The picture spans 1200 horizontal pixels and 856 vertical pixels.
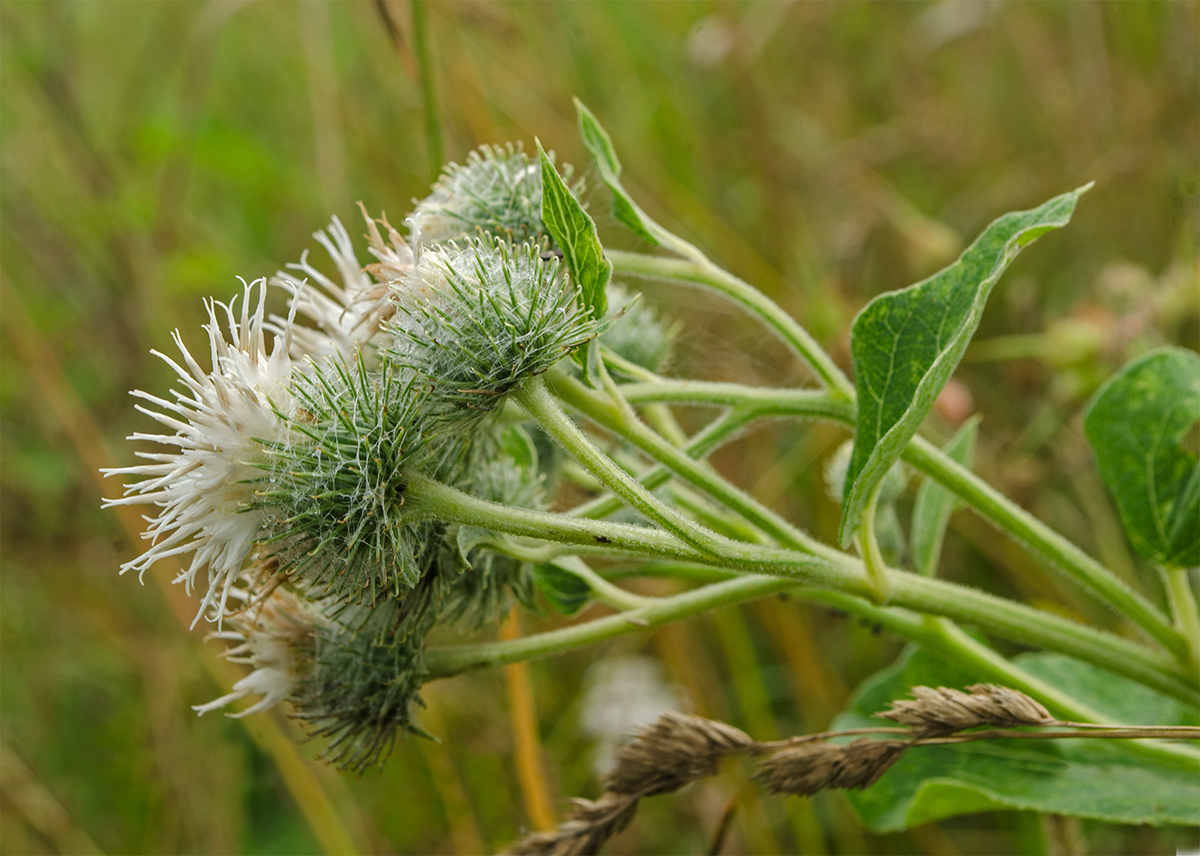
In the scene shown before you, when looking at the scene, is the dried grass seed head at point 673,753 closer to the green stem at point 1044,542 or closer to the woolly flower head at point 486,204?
the green stem at point 1044,542

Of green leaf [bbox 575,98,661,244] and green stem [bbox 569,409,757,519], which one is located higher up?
green leaf [bbox 575,98,661,244]

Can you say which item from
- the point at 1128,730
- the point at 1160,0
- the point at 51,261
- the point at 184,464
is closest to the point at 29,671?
the point at 51,261

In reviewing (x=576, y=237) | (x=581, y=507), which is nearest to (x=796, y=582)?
(x=581, y=507)

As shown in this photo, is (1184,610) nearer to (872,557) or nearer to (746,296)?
(872,557)

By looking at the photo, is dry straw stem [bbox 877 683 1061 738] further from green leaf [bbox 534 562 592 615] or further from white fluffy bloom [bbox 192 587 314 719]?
white fluffy bloom [bbox 192 587 314 719]

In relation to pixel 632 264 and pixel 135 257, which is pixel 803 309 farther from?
pixel 135 257

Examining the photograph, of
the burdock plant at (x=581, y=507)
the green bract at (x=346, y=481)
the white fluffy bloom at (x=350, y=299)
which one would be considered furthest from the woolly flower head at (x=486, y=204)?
the green bract at (x=346, y=481)

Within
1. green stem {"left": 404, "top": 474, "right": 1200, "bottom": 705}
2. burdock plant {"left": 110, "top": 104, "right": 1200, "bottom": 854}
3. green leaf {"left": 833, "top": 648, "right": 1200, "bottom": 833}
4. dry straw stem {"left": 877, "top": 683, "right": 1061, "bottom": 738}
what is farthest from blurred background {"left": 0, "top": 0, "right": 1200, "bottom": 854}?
dry straw stem {"left": 877, "top": 683, "right": 1061, "bottom": 738}
